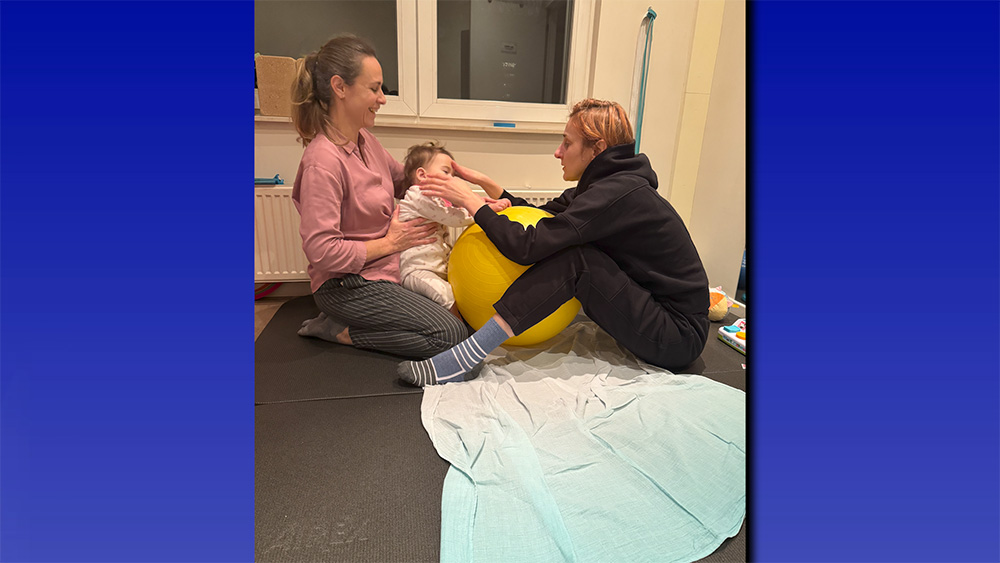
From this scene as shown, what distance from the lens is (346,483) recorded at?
1.09 metres

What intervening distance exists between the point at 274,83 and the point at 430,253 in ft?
3.61

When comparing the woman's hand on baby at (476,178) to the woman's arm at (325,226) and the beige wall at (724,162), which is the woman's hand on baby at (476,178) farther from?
the beige wall at (724,162)

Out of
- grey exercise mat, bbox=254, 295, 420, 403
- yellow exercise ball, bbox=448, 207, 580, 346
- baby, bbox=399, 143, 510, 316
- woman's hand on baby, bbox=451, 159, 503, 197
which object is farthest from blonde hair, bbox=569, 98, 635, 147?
grey exercise mat, bbox=254, 295, 420, 403

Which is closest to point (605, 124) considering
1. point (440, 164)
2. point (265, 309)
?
point (440, 164)

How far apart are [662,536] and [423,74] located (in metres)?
2.16

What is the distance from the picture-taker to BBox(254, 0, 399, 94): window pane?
2.32 metres

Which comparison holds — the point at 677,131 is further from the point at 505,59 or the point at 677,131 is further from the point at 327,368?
the point at 327,368

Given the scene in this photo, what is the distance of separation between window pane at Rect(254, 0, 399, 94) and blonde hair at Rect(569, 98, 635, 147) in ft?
3.78

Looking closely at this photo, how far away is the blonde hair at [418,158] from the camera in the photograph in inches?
79.4

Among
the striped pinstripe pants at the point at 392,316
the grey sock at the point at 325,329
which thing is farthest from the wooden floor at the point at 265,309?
the striped pinstripe pants at the point at 392,316

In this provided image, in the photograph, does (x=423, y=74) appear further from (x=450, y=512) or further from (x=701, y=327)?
(x=450, y=512)

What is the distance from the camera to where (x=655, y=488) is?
1067 mm

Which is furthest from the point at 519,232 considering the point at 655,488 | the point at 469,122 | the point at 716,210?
the point at 716,210

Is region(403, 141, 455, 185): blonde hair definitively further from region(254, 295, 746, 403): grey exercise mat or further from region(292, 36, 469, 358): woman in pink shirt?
region(254, 295, 746, 403): grey exercise mat
